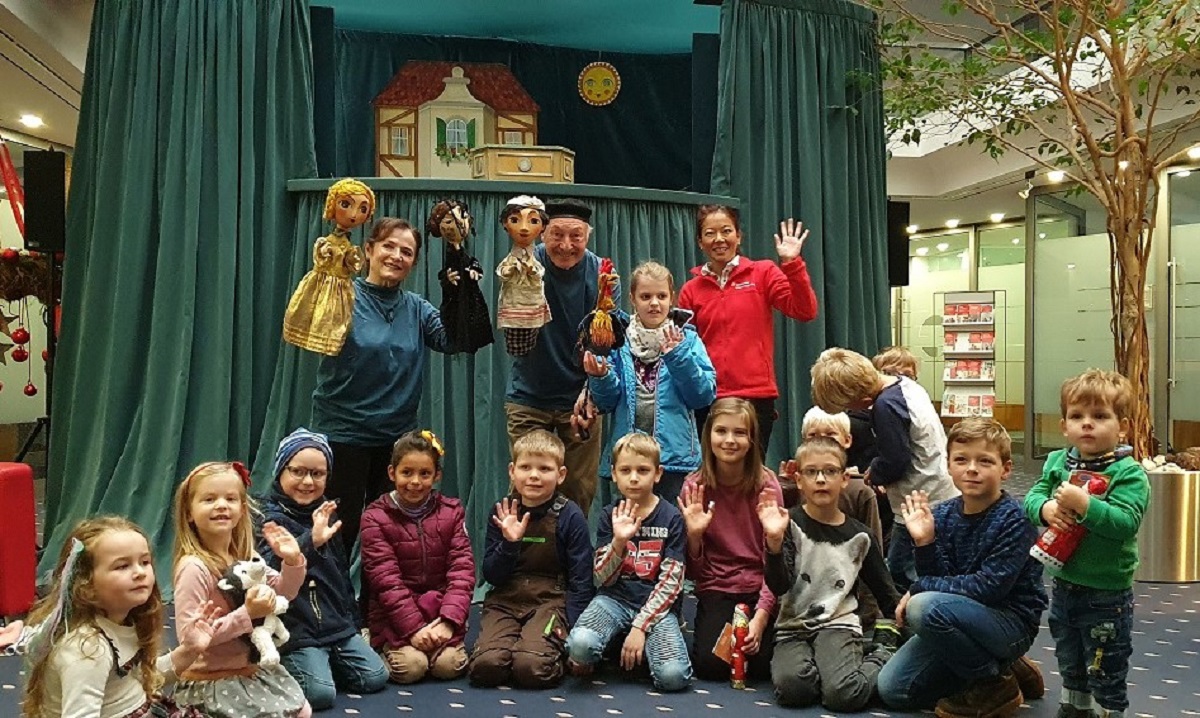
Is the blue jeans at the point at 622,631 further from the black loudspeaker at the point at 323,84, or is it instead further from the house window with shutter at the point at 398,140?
the house window with shutter at the point at 398,140

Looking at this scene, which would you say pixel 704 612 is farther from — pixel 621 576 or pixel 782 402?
pixel 782 402

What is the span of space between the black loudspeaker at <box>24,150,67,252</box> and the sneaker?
3.92m

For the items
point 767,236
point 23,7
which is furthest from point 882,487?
point 23,7

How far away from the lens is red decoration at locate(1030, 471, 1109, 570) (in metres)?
2.69

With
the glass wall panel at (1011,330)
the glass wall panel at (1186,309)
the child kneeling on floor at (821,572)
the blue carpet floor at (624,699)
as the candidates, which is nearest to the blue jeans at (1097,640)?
the blue carpet floor at (624,699)

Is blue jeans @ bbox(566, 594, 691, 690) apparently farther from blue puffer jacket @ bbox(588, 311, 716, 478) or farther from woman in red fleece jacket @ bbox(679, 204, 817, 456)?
woman in red fleece jacket @ bbox(679, 204, 817, 456)

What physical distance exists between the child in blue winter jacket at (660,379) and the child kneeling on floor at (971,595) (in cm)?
91

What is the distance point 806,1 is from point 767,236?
1.12 m

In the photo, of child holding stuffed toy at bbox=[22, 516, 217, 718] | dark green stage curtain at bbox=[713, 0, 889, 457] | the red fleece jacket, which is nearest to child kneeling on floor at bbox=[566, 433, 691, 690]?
the red fleece jacket

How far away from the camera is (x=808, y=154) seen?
5121 millimetres

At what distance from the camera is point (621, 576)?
3.37 m

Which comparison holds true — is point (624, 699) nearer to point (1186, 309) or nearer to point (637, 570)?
point (637, 570)

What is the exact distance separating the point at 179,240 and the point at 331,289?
4.42ft

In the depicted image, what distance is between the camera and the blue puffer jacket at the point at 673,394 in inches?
141
